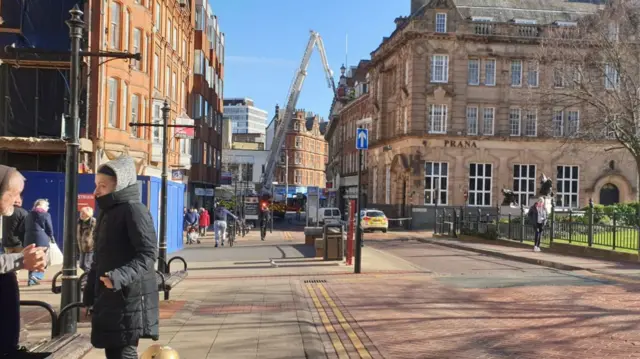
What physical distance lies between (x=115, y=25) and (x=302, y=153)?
3772 inches

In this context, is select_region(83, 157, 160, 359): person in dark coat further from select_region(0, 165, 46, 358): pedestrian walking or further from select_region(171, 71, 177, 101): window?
select_region(171, 71, 177, 101): window

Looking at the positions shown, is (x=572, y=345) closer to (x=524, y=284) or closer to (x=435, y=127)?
(x=524, y=284)

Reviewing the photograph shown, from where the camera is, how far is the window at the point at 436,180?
155 feet

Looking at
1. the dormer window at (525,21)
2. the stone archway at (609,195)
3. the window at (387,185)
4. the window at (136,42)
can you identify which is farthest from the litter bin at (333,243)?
the stone archway at (609,195)

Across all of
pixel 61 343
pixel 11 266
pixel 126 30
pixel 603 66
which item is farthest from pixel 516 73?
pixel 11 266

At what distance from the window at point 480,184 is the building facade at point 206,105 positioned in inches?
808

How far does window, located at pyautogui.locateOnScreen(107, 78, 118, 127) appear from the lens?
87.9 feet

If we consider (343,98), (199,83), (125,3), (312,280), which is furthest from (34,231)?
(343,98)

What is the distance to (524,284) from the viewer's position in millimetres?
13445

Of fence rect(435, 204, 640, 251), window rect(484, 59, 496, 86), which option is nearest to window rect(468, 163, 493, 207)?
window rect(484, 59, 496, 86)

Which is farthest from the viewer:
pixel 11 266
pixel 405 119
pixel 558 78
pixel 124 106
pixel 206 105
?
pixel 206 105

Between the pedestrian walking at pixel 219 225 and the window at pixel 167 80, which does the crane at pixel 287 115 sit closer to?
the window at pixel 167 80

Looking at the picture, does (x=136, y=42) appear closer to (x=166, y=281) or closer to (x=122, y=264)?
(x=166, y=281)

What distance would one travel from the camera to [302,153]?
123 m
